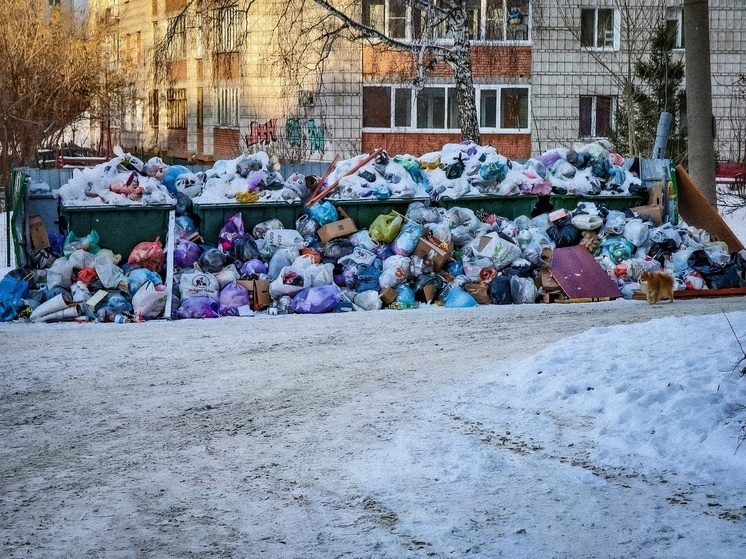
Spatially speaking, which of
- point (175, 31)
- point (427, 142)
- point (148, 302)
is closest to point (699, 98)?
point (148, 302)

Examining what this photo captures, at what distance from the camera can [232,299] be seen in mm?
11883

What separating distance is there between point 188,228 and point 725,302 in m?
6.08

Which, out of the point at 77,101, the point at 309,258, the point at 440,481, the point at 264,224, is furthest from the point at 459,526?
the point at 77,101

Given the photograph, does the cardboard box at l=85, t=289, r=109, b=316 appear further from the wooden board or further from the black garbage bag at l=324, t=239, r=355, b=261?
the wooden board

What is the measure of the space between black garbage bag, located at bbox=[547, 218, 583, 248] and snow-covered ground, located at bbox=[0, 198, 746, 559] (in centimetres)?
377

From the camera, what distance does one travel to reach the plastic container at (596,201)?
14039 mm

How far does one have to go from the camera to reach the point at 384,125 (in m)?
32.0

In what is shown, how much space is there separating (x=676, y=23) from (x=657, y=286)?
879 inches

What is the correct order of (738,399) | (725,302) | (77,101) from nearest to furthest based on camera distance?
(738,399) < (725,302) < (77,101)

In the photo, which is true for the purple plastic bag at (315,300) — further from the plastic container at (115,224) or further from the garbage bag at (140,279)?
the plastic container at (115,224)

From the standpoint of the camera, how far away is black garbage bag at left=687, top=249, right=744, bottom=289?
42.5 feet

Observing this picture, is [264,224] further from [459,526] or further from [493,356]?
[459,526]

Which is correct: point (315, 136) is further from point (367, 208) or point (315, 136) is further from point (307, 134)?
point (367, 208)

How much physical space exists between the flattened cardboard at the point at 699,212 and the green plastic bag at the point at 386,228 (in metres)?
4.01
